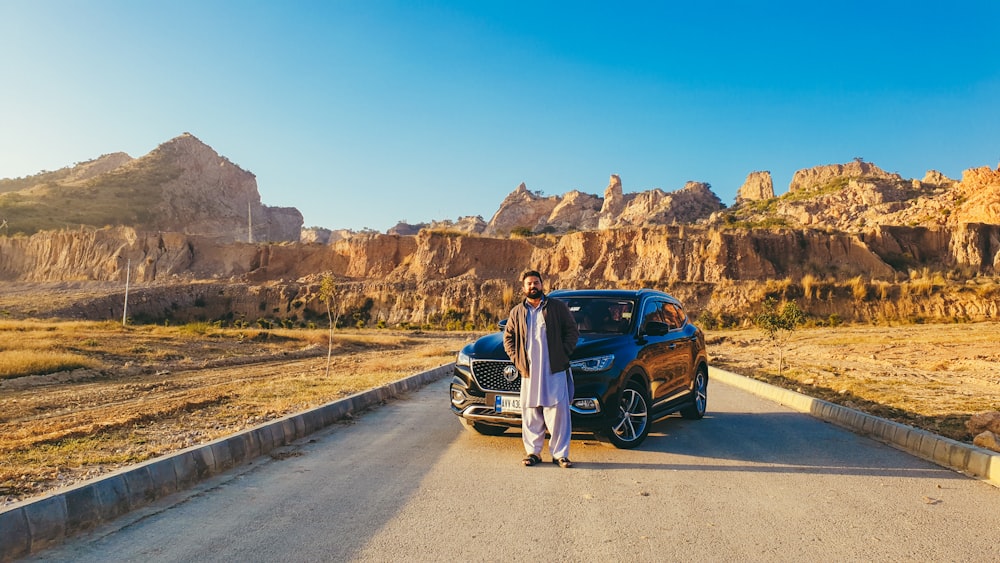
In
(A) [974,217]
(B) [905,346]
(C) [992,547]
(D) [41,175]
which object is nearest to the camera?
(C) [992,547]

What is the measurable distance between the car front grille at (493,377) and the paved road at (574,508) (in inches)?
28.4

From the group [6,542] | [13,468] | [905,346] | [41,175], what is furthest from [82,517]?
[41,175]

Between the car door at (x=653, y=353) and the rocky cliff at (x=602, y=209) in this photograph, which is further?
the rocky cliff at (x=602, y=209)

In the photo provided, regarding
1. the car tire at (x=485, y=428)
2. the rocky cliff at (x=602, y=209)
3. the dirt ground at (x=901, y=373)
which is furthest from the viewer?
the rocky cliff at (x=602, y=209)

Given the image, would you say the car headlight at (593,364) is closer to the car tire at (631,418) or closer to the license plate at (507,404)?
the car tire at (631,418)

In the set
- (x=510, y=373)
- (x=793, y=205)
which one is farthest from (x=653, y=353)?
(x=793, y=205)

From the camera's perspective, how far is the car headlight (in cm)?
688

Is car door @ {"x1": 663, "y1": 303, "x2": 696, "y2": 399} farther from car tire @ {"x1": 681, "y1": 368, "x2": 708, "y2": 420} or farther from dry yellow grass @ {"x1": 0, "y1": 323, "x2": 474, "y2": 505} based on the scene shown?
dry yellow grass @ {"x1": 0, "y1": 323, "x2": 474, "y2": 505}

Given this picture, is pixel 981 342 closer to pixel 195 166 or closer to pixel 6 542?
pixel 6 542

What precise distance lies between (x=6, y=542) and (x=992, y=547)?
6.02 metres

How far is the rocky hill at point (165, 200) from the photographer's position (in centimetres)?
10538

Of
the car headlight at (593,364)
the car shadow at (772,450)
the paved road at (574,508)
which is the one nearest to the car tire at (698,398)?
the car shadow at (772,450)

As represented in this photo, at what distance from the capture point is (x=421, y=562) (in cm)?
373

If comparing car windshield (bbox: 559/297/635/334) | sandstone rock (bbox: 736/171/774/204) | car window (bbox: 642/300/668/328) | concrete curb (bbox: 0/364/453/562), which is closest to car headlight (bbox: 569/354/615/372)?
car windshield (bbox: 559/297/635/334)
